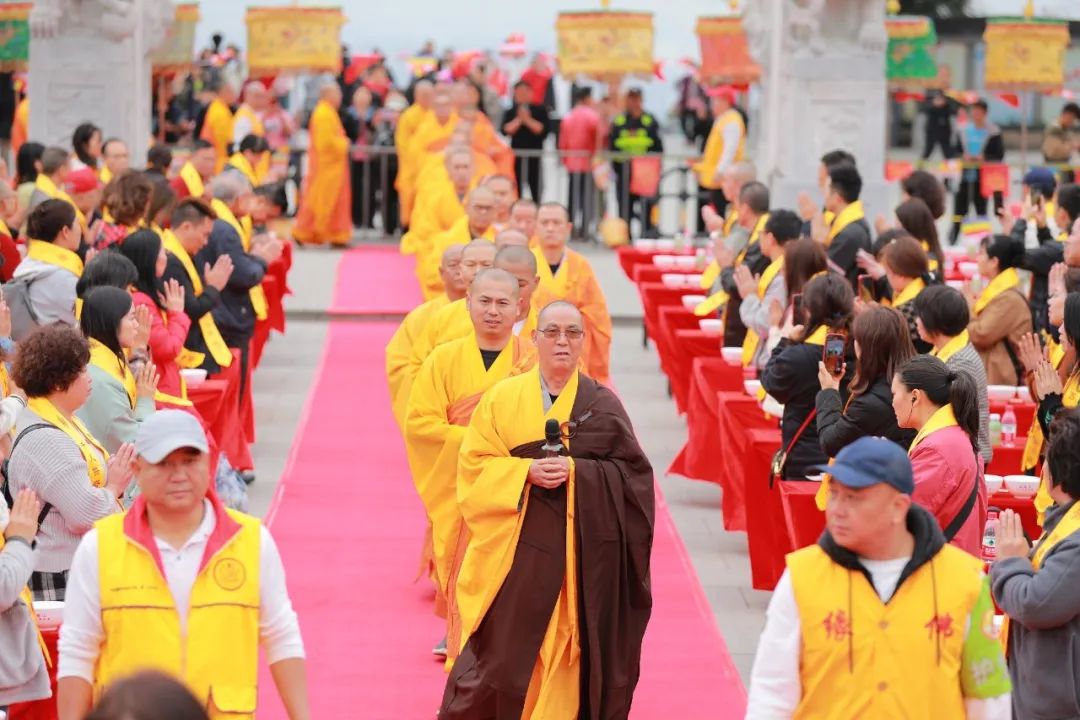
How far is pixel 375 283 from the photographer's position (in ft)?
54.9

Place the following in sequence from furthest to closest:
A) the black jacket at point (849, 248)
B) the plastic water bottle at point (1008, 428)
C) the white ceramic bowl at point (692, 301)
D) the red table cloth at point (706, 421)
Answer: the white ceramic bowl at point (692, 301), the black jacket at point (849, 248), the red table cloth at point (706, 421), the plastic water bottle at point (1008, 428)

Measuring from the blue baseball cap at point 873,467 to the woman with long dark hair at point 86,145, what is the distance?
31.6 feet

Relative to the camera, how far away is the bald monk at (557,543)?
5.67m

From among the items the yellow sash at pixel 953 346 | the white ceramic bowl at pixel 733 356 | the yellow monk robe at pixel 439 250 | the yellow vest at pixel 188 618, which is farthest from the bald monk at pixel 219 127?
the yellow vest at pixel 188 618

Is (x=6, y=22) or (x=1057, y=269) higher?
(x=6, y=22)

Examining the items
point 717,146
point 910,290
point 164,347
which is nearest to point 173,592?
point 164,347

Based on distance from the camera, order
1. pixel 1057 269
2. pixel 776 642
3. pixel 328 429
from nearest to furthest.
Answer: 1. pixel 776 642
2. pixel 1057 269
3. pixel 328 429

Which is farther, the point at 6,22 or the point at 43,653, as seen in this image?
the point at 6,22

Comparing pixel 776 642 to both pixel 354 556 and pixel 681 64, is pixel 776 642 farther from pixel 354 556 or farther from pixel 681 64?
pixel 681 64

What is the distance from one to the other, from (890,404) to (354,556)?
317 centimetres

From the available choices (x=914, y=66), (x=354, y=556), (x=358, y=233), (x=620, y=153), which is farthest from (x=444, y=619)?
(x=358, y=233)

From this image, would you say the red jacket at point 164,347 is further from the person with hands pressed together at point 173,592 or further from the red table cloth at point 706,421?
the person with hands pressed together at point 173,592

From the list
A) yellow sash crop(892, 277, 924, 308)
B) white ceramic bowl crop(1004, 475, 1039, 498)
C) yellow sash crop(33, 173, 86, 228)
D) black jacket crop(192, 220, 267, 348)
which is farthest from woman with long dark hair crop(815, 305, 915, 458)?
yellow sash crop(33, 173, 86, 228)

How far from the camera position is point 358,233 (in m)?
20.3
